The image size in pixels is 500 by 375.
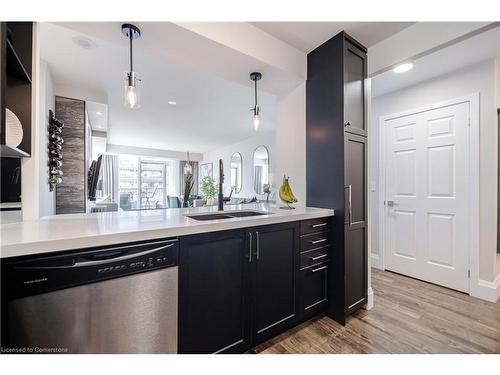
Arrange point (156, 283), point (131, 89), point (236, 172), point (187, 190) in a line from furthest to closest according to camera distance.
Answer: point (236, 172) < point (187, 190) < point (131, 89) < point (156, 283)

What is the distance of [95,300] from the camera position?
930 millimetres

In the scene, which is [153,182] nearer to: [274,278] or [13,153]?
[13,153]

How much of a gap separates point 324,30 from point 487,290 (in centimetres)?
284

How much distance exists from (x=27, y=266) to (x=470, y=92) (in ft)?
11.9

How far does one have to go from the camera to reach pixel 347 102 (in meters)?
1.81

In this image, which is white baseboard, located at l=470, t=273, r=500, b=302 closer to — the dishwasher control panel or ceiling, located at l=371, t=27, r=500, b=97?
ceiling, located at l=371, t=27, r=500, b=97

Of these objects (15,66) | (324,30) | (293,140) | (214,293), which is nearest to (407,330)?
(214,293)

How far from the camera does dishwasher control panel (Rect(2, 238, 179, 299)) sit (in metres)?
0.80

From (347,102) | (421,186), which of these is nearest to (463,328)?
(421,186)

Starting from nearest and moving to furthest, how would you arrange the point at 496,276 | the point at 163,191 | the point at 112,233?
the point at 112,233 → the point at 496,276 → the point at 163,191

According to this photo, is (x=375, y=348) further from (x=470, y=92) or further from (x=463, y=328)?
(x=470, y=92)

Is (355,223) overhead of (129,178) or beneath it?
beneath

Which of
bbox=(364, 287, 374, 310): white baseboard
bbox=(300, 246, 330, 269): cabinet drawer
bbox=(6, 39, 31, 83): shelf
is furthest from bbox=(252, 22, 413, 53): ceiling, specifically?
bbox=(364, 287, 374, 310): white baseboard

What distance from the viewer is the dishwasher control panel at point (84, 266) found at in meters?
0.80
